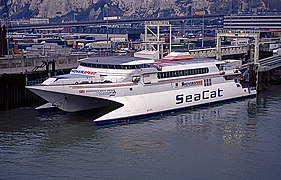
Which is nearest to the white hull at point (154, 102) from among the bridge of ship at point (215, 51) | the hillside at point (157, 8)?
the bridge of ship at point (215, 51)

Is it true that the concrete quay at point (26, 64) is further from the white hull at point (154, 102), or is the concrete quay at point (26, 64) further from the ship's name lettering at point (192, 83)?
the ship's name lettering at point (192, 83)

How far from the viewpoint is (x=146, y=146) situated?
2350cm

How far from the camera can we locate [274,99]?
36.0 metres

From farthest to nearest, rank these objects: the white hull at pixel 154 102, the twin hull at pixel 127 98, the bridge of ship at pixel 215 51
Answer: the bridge of ship at pixel 215 51 < the white hull at pixel 154 102 < the twin hull at pixel 127 98

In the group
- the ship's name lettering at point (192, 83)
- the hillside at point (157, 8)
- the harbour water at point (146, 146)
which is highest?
the hillside at point (157, 8)

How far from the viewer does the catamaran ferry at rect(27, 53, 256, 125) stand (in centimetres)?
2745

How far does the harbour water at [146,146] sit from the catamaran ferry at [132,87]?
2.69 feet

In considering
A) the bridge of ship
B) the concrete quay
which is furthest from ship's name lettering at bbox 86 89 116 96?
the bridge of ship

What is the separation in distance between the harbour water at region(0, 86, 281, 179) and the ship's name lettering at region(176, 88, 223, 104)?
3.05 ft

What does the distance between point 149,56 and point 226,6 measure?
13952cm

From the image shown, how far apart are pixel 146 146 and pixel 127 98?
5380mm

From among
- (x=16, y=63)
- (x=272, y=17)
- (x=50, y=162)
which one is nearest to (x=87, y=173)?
(x=50, y=162)

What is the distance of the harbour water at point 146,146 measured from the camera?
20.0 metres

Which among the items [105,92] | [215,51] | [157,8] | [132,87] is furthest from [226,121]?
[157,8]
